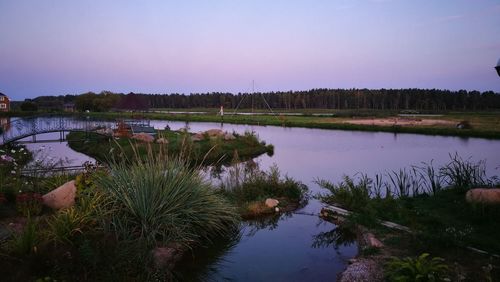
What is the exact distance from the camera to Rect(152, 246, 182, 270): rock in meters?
7.67

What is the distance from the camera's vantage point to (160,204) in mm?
8688

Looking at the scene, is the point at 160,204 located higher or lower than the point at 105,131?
lower

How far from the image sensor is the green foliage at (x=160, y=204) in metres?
8.42

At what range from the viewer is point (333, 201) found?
1329 cm

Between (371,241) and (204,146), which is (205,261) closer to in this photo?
(371,241)

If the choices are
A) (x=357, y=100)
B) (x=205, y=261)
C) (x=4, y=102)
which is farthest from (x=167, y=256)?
(x=357, y=100)

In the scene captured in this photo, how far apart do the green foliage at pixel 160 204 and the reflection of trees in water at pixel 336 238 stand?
8.01ft

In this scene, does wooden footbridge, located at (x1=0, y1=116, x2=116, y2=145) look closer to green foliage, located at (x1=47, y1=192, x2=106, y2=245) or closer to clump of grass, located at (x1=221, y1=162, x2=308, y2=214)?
clump of grass, located at (x1=221, y1=162, x2=308, y2=214)

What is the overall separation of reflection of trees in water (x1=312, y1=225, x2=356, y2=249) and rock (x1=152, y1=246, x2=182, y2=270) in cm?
328

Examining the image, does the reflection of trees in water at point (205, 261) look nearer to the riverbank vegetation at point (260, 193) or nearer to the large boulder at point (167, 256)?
the large boulder at point (167, 256)

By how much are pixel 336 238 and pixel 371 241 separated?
5.70ft

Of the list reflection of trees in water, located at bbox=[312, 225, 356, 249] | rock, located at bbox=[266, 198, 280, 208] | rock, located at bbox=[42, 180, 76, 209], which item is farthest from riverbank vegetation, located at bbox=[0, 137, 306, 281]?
reflection of trees in water, located at bbox=[312, 225, 356, 249]

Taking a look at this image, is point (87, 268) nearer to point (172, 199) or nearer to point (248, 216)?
point (172, 199)

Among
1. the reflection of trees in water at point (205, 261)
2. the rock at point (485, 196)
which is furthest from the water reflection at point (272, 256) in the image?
the rock at point (485, 196)
